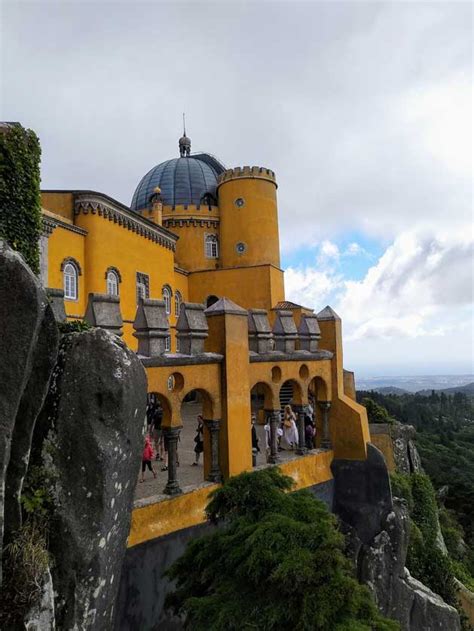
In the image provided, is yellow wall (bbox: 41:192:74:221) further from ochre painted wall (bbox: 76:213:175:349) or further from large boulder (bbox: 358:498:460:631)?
large boulder (bbox: 358:498:460:631)

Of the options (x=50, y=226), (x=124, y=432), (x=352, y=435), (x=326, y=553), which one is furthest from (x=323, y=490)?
(x=50, y=226)

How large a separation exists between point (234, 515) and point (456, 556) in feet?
66.3

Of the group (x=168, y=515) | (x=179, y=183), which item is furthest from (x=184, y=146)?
(x=168, y=515)

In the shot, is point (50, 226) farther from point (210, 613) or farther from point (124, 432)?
point (210, 613)

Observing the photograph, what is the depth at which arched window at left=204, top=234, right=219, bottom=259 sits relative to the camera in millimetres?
29547

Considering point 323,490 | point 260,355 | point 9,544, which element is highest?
point 260,355

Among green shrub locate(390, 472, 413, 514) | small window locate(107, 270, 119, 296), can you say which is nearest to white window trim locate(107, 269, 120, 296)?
small window locate(107, 270, 119, 296)

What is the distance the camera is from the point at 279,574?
4.39 meters

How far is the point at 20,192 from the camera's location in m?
5.81

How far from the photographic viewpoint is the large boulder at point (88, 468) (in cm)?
444

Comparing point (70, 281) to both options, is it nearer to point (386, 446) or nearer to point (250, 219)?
point (250, 219)

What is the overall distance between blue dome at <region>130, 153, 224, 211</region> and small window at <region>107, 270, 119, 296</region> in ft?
37.3

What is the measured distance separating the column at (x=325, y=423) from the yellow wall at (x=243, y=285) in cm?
1534

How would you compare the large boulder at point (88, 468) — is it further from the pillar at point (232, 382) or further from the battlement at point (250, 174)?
the battlement at point (250, 174)
